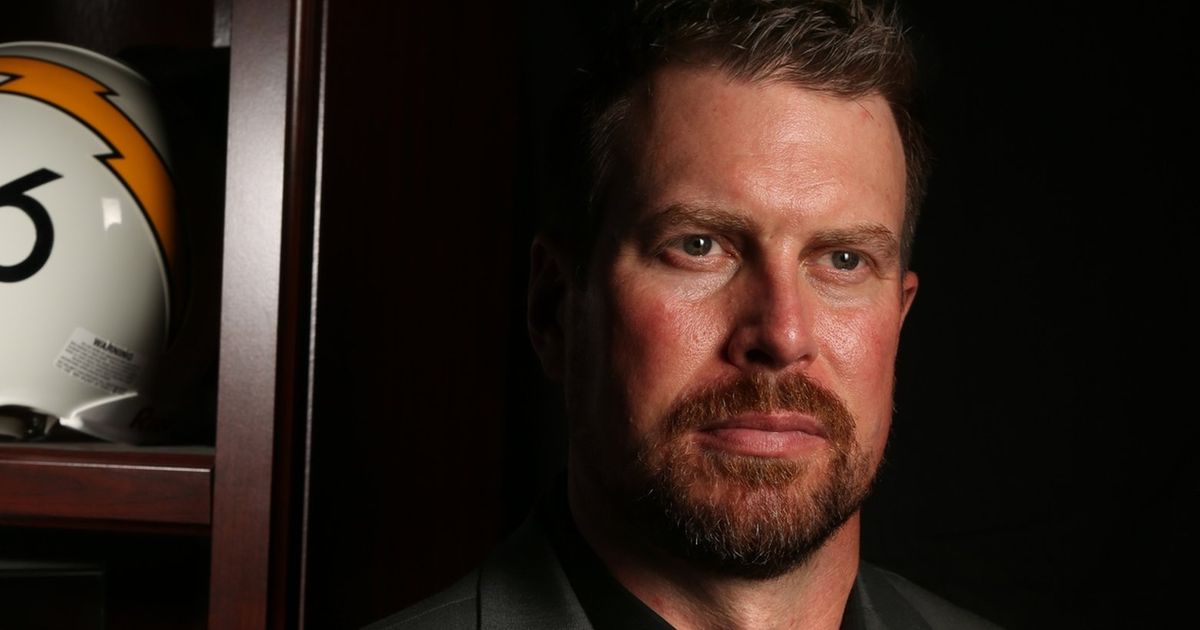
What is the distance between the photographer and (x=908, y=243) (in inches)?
47.4

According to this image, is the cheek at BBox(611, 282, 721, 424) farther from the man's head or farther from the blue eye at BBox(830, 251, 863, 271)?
the blue eye at BBox(830, 251, 863, 271)

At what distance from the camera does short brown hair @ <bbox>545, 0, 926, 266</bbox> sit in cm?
110

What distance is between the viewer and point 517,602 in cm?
107

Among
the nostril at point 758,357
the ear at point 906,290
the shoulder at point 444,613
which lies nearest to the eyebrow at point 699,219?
the nostril at point 758,357

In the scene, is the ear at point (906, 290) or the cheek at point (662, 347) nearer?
the cheek at point (662, 347)

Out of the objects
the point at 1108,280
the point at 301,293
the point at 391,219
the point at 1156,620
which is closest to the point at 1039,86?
the point at 1108,280

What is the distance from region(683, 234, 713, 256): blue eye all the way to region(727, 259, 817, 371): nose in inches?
1.8

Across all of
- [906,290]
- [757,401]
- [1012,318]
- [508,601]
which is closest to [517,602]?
[508,601]

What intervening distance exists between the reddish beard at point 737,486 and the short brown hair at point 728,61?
0.21 metres

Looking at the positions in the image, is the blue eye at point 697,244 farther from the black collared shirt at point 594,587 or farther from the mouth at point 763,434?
the black collared shirt at point 594,587

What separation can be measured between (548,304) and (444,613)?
12.9 inches

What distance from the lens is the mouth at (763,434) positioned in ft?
3.39

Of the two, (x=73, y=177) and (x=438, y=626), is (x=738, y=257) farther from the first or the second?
(x=73, y=177)

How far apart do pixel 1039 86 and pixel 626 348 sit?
741 millimetres
